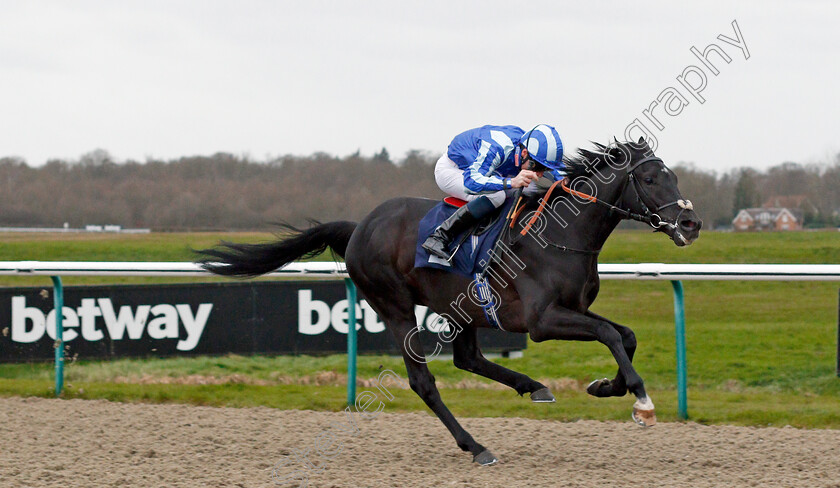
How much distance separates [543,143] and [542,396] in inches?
48.3

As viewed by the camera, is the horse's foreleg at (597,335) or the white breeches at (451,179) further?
the white breeches at (451,179)

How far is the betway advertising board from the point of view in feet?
22.2

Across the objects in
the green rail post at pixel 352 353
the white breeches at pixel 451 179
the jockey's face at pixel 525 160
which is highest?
the jockey's face at pixel 525 160

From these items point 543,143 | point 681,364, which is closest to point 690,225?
point 543,143

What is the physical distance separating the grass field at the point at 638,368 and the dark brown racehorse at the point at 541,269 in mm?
1231

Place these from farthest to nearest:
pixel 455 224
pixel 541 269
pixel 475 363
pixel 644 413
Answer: pixel 475 363 < pixel 455 224 < pixel 541 269 < pixel 644 413

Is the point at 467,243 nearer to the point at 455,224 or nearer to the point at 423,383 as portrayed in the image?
the point at 455,224

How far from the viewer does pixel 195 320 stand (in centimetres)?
680

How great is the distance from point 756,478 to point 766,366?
4.39 m

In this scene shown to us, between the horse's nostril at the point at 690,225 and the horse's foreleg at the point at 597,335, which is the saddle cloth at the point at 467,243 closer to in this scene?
the horse's foreleg at the point at 597,335

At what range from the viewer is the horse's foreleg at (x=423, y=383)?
4449 mm

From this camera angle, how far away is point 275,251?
17.9 feet

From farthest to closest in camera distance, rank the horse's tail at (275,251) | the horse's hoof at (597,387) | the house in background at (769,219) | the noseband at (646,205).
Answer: the house in background at (769,219) < the horse's tail at (275,251) < the horse's hoof at (597,387) < the noseband at (646,205)

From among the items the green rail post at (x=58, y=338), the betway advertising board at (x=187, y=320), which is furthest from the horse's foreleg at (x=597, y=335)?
the green rail post at (x=58, y=338)
